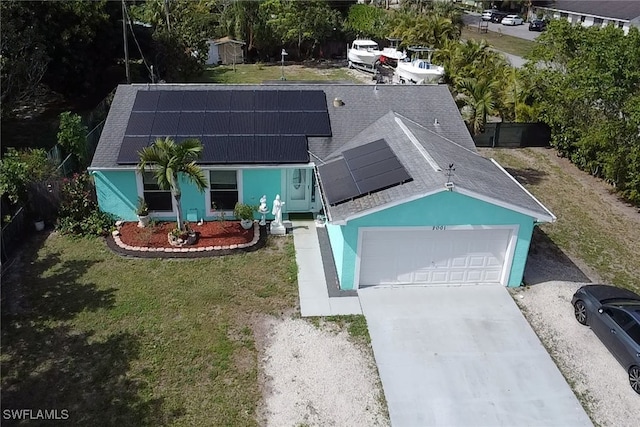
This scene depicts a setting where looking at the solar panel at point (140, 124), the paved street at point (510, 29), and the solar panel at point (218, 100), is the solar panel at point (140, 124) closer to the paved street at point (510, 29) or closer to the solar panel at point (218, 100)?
the solar panel at point (218, 100)

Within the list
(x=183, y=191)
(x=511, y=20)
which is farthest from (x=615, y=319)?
(x=511, y=20)

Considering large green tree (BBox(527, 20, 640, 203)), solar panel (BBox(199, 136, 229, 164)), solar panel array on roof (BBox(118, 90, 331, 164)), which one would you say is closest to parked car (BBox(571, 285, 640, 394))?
large green tree (BBox(527, 20, 640, 203))

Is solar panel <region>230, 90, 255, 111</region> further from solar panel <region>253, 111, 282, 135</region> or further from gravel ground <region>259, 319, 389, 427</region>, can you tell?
gravel ground <region>259, 319, 389, 427</region>

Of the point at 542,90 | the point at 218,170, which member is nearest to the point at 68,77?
the point at 218,170

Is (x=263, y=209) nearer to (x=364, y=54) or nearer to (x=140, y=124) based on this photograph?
(x=140, y=124)

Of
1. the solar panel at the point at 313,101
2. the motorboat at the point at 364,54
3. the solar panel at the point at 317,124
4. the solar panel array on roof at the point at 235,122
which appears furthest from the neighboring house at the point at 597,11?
the solar panel array on roof at the point at 235,122

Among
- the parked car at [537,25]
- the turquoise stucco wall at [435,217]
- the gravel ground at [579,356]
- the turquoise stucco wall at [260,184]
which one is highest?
the parked car at [537,25]
